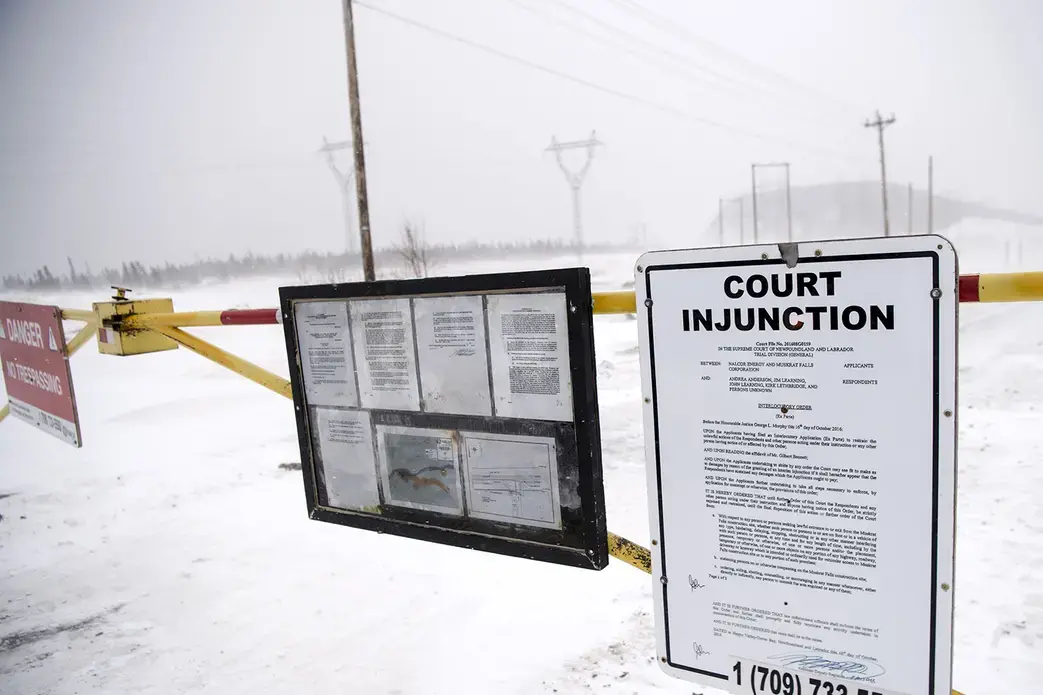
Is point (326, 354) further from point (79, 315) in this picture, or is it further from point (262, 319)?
point (79, 315)

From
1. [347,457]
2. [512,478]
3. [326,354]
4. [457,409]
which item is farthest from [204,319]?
[512,478]

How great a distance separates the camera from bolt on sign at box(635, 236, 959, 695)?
3.70 ft

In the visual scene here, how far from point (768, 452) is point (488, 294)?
0.81 m

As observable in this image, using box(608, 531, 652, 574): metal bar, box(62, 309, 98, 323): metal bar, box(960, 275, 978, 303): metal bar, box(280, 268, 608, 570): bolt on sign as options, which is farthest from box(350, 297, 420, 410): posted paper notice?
box(62, 309, 98, 323): metal bar

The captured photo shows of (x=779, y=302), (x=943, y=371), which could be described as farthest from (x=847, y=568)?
(x=779, y=302)

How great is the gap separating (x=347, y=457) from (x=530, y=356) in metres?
0.81

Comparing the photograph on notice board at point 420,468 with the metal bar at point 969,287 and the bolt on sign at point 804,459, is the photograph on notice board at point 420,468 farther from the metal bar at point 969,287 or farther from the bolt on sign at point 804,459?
the metal bar at point 969,287

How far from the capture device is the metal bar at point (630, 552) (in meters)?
1.62

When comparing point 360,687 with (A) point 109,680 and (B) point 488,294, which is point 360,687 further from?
(B) point 488,294

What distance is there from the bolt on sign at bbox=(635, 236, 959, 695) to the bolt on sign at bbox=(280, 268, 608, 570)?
266 mm

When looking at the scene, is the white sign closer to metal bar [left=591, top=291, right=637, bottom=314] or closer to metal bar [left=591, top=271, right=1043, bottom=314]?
metal bar [left=591, top=291, right=637, bottom=314]

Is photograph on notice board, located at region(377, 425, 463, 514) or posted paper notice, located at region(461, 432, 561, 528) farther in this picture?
photograph on notice board, located at region(377, 425, 463, 514)

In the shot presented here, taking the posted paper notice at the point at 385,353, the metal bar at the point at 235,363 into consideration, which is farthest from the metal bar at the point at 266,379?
the posted paper notice at the point at 385,353

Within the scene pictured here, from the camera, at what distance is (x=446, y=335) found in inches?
69.8
